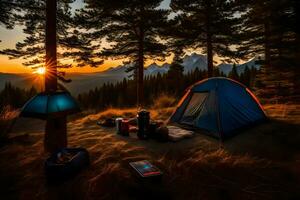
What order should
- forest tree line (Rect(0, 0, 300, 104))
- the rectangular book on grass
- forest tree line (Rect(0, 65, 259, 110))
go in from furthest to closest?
forest tree line (Rect(0, 65, 259, 110)), forest tree line (Rect(0, 0, 300, 104)), the rectangular book on grass

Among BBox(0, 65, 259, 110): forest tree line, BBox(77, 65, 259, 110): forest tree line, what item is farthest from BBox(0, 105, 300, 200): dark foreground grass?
BBox(77, 65, 259, 110): forest tree line

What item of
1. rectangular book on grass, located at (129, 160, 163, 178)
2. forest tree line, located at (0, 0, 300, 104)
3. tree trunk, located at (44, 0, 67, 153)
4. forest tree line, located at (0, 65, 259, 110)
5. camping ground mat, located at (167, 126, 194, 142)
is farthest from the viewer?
forest tree line, located at (0, 65, 259, 110)

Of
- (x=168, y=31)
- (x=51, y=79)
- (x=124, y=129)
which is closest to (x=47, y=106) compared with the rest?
(x=51, y=79)

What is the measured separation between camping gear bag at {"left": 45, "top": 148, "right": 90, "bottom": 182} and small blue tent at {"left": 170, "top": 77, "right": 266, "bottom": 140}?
3.70 meters

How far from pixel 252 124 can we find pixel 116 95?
5343 centimetres

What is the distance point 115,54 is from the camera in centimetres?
1327

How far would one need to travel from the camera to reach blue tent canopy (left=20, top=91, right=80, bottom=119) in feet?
13.7

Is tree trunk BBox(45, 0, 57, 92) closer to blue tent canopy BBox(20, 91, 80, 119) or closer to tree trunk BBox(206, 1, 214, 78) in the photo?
blue tent canopy BBox(20, 91, 80, 119)

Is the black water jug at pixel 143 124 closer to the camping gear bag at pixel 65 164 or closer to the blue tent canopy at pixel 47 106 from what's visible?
the blue tent canopy at pixel 47 106

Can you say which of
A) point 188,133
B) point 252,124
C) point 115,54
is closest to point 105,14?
point 115,54

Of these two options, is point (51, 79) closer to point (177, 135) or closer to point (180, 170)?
point (177, 135)

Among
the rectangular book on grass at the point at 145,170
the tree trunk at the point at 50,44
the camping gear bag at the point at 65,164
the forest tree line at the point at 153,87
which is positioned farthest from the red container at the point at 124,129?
Result: the forest tree line at the point at 153,87

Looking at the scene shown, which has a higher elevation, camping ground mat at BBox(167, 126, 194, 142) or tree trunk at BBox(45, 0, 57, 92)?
tree trunk at BBox(45, 0, 57, 92)

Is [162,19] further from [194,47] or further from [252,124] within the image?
[252,124]
